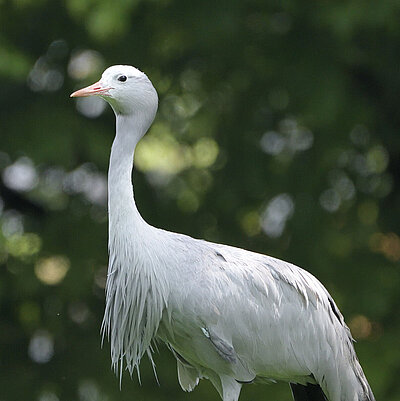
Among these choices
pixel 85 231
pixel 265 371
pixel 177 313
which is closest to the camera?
pixel 177 313

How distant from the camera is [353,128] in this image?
28.0ft

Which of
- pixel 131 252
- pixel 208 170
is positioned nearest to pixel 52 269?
pixel 208 170

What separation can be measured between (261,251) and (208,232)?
484mm

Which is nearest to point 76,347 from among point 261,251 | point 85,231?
point 85,231

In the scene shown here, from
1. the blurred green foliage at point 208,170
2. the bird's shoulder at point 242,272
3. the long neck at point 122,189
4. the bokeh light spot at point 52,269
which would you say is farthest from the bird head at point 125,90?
the bokeh light spot at point 52,269

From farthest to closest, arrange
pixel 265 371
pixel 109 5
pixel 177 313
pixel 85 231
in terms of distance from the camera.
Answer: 1. pixel 85 231
2. pixel 109 5
3. pixel 265 371
4. pixel 177 313

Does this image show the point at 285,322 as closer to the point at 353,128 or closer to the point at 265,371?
the point at 265,371

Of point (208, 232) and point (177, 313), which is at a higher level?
point (177, 313)

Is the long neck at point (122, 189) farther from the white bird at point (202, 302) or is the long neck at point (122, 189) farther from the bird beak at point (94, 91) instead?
the bird beak at point (94, 91)

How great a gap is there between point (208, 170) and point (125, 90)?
439 cm

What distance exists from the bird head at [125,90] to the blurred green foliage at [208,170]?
9.87 ft

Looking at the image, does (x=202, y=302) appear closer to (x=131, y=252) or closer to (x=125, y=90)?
(x=131, y=252)

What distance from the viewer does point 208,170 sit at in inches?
358

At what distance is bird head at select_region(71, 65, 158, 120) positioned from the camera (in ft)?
15.4
